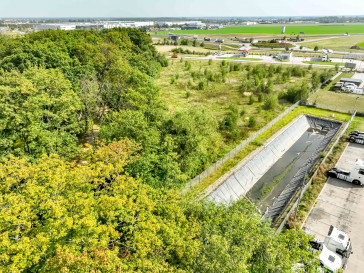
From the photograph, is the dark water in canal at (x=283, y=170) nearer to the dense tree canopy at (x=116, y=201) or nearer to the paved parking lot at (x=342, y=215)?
the paved parking lot at (x=342, y=215)

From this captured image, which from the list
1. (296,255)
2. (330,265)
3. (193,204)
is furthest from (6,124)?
(330,265)

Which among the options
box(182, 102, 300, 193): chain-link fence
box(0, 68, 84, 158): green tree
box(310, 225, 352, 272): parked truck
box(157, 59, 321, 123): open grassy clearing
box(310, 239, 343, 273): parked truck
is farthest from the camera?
box(157, 59, 321, 123): open grassy clearing

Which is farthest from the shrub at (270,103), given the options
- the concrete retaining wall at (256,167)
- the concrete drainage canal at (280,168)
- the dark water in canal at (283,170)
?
the dark water in canal at (283,170)

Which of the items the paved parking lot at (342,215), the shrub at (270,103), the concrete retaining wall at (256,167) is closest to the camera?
the paved parking lot at (342,215)

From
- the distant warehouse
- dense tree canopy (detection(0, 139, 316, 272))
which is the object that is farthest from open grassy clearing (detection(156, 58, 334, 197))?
dense tree canopy (detection(0, 139, 316, 272))

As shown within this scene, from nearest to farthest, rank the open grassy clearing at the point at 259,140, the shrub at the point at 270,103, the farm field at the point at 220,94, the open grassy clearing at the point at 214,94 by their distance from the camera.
→ the open grassy clearing at the point at 259,140
the farm field at the point at 220,94
the open grassy clearing at the point at 214,94
the shrub at the point at 270,103

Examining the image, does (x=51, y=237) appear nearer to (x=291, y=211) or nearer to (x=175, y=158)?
(x=175, y=158)

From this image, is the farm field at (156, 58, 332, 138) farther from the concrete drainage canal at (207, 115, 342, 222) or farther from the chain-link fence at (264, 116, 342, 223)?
the chain-link fence at (264, 116, 342, 223)
